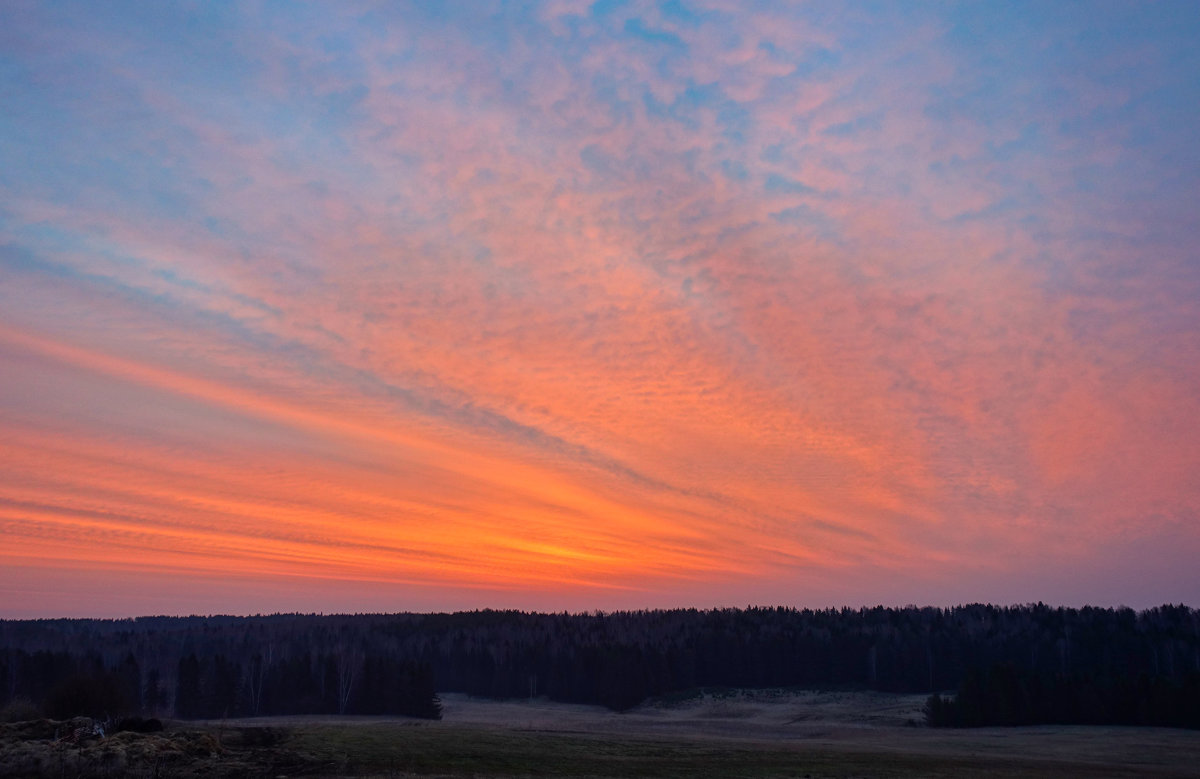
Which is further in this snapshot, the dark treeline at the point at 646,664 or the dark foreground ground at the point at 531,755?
the dark treeline at the point at 646,664

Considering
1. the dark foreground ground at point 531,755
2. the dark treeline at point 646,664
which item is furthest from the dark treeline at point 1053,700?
the dark foreground ground at point 531,755

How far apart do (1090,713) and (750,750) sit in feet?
222

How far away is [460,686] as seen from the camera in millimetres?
192875

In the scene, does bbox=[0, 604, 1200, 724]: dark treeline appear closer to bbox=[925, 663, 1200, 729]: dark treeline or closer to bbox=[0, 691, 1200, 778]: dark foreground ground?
bbox=[925, 663, 1200, 729]: dark treeline

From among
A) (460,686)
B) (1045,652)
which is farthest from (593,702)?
(1045,652)

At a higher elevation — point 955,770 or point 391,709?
point 955,770

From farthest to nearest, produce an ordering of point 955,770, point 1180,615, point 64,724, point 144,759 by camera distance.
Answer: point 1180,615
point 955,770
point 64,724
point 144,759

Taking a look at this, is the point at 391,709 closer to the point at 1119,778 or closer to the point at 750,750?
the point at 750,750

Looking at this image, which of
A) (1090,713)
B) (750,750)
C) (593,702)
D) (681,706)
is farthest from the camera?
(593,702)

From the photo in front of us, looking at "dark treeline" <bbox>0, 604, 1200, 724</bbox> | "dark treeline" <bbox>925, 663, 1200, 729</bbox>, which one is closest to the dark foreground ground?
"dark treeline" <bbox>925, 663, 1200, 729</bbox>

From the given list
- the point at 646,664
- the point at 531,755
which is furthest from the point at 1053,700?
the point at 531,755

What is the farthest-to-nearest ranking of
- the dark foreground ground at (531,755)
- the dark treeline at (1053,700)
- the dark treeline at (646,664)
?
the dark treeline at (646,664)
the dark treeline at (1053,700)
the dark foreground ground at (531,755)

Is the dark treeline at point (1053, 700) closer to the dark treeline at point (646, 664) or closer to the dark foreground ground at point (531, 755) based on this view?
the dark treeline at point (646, 664)

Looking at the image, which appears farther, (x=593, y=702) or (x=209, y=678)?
(x=593, y=702)
